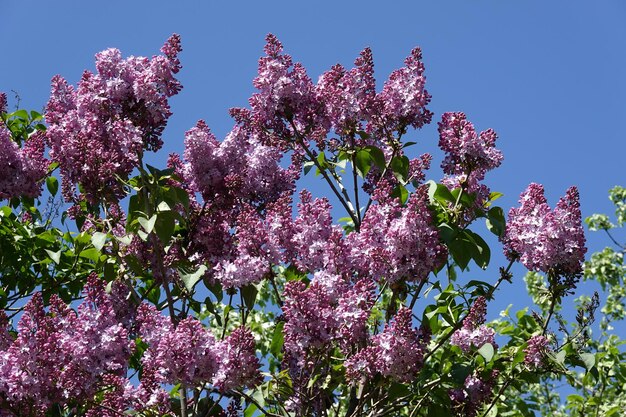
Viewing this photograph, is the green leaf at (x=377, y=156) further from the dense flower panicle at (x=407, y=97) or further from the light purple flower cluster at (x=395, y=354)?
the light purple flower cluster at (x=395, y=354)

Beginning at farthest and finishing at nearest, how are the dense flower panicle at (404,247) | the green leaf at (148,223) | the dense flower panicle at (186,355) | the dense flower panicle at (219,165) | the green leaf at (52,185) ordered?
the green leaf at (52,185)
the dense flower panicle at (219,165)
the green leaf at (148,223)
the dense flower panicle at (404,247)
the dense flower panicle at (186,355)

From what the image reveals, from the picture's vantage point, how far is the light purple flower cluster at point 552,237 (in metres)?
4.75

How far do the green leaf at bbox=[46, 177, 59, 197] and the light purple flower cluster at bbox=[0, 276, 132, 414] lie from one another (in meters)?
1.99

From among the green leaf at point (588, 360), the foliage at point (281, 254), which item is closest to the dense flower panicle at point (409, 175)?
the foliage at point (281, 254)

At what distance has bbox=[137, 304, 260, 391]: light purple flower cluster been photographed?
3863mm

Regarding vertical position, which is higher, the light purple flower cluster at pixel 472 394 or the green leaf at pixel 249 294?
the green leaf at pixel 249 294

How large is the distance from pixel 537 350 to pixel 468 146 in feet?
3.54

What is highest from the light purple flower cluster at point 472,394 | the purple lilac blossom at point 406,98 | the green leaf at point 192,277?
the purple lilac blossom at point 406,98

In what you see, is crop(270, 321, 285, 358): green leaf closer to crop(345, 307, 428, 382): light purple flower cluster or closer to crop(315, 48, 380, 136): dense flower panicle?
crop(345, 307, 428, 382): light purple flower cluster

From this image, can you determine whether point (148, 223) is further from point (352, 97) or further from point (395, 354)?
point (352, 97)

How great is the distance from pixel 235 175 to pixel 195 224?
34cm

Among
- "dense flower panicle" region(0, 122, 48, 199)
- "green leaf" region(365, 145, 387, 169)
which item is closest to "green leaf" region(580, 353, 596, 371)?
"green leaf" region(365, 145, 387, 169)

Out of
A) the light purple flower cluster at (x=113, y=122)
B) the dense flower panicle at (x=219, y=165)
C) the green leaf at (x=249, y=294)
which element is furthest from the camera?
the dense flower panicle at (x=219, y=165)

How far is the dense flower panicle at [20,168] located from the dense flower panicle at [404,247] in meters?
2.29
